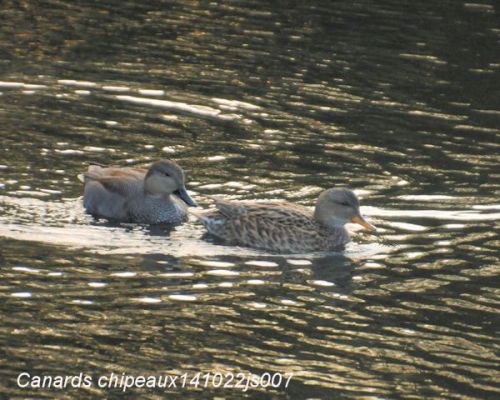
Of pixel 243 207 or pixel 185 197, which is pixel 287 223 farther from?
pixel 185 197

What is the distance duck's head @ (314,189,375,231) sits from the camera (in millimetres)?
14828

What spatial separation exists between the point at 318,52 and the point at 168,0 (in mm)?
3805

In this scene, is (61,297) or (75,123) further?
(75,123)

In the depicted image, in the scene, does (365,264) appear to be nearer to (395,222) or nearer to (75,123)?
(395,222)

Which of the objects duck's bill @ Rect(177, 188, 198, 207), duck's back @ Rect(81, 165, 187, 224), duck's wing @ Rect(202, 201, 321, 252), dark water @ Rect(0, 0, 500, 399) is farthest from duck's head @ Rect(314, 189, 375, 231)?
duck's back @ Rect(81, 165, 187, 224)

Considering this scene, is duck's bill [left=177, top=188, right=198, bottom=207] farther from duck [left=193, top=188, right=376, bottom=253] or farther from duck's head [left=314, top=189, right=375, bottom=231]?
duck's head [left=314, top=189, right=375, bottom=231]

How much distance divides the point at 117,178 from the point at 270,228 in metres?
2.18

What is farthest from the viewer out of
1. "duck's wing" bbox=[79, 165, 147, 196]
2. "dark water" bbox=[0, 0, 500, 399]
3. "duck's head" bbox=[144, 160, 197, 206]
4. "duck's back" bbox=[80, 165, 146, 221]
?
"duck's wing" bbox=[79, 165, 147, 196]

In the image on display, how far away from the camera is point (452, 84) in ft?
69.1

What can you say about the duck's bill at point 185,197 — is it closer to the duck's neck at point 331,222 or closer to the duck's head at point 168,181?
the duck's head at point 168,181

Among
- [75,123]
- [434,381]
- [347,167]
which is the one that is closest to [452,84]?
[347,167]

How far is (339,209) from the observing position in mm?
14891

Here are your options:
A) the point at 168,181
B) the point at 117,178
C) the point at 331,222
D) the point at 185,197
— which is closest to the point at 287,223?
the point at 331,222

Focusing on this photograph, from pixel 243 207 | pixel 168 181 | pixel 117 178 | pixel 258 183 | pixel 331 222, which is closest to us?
pixel 331 222
